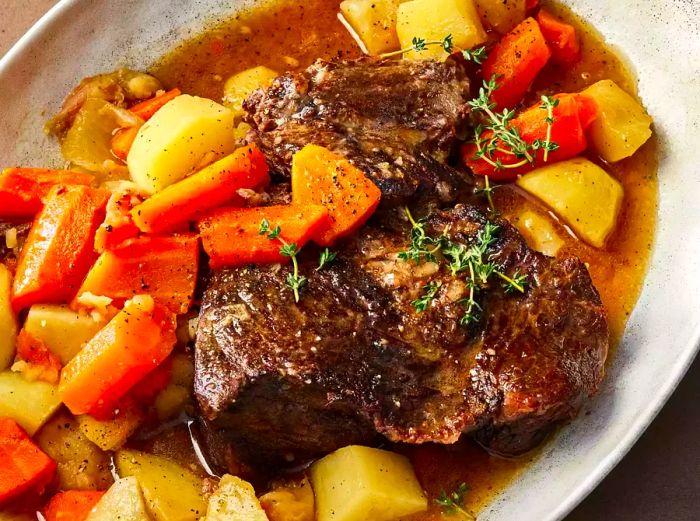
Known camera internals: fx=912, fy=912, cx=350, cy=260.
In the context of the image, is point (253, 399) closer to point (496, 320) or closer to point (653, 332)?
point (496, 320)

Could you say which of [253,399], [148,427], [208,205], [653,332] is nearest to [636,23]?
[653,332]

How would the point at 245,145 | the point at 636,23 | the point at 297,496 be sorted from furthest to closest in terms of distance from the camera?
the point at 636,23
the point at 245,145
the point at 297,496

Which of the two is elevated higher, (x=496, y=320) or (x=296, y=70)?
(x=296, y=70)

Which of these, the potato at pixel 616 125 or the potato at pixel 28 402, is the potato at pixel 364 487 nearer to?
the potato at pixel 28 402

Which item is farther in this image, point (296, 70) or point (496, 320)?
point (296, 70)

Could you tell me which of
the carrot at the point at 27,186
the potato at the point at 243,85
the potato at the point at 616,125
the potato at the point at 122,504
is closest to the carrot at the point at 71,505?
the potato at the point at 122,504

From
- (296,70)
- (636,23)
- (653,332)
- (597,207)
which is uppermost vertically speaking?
(296,70)
